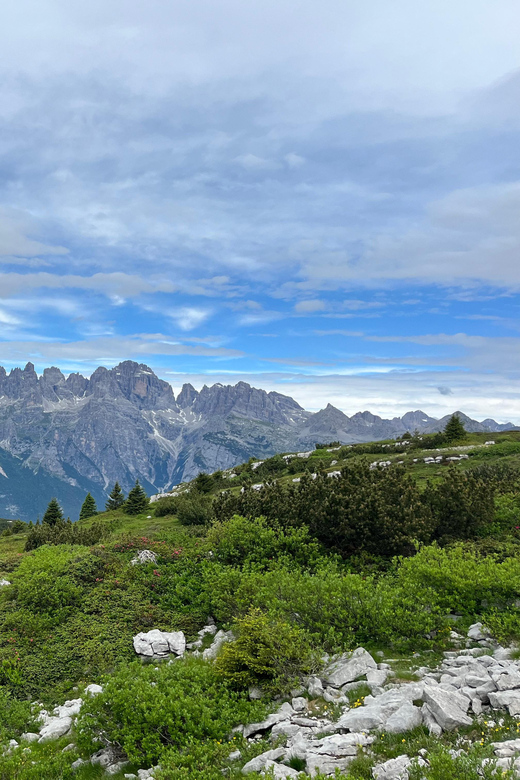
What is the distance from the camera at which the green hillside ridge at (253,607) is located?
27.0 ft

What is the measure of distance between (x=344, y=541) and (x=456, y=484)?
554 cm

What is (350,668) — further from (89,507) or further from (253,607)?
(89,507)

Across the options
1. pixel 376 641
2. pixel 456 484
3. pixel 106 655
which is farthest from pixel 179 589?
pixel 456 484

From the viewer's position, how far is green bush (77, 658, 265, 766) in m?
8.13

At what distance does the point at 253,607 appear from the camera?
489 inches

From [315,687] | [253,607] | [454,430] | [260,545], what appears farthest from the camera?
[454,430]

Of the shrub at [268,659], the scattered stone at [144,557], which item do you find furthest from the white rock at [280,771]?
the scattered stone at [144,557]

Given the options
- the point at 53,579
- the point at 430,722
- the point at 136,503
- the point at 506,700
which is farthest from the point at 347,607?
the point at 136,503

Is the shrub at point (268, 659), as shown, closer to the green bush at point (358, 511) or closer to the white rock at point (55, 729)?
the white rock at point (55, 729)

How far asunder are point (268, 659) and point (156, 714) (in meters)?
2.71

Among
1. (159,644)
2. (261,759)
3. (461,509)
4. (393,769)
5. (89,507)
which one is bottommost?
(89,507)

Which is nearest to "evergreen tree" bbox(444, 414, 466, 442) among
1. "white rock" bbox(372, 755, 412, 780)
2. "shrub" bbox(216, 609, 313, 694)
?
"shrub" bbox(216, 609, 313, 694)

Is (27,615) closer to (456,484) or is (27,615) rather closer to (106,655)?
(106,655)

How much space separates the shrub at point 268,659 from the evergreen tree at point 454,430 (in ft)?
127
